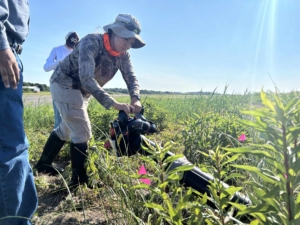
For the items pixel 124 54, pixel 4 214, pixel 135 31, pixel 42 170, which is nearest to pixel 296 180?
pixel 4 214

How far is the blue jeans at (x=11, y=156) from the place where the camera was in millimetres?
1354

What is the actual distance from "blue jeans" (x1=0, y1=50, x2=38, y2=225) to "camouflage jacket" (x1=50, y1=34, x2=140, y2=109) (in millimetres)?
804

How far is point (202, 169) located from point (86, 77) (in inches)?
62.9

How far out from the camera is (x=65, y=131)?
2725 millimetres

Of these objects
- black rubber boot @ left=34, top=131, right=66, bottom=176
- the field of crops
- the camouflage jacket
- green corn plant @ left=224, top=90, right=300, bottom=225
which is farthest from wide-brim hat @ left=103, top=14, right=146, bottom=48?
green corn plant @ left=224, top=90, right=300, bottom=225

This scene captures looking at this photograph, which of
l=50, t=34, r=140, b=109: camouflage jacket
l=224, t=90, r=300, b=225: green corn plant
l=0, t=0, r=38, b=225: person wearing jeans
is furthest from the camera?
l=50, t=34, r=140, b=109: camouflage jacket

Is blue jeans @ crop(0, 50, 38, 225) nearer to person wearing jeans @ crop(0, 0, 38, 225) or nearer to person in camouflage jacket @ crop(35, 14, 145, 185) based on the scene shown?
person wearing jeans @ crop(0, 0, 38, 225)

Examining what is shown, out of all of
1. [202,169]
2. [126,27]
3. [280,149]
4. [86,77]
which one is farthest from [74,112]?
[280,149]

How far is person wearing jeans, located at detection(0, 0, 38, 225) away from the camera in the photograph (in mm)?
1307

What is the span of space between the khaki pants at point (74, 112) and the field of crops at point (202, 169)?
0.14m

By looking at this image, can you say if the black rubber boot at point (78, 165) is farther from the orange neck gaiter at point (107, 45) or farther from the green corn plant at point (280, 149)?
the green corn plant at point (280, 149)

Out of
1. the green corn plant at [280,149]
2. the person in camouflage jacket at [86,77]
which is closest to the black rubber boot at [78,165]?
the person in camouflage jacket at [86,77]

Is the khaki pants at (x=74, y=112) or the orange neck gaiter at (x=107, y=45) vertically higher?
the orange neck gaiter at (x=107, y=45)

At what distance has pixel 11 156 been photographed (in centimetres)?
137
